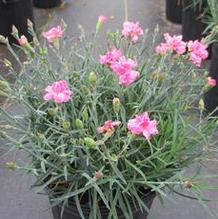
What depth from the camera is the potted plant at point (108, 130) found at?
1.54 meters

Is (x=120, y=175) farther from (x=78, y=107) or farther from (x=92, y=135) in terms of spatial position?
(x=78, y=107)

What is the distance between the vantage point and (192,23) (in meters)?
3.42

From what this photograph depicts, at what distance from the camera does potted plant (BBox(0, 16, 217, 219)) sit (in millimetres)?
1537

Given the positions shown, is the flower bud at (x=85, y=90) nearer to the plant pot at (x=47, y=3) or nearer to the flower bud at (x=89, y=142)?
the flower bud at (x=89, y=142)

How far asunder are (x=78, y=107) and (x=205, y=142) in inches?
18.4

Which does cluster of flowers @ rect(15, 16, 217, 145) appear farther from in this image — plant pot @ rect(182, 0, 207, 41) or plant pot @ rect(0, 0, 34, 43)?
plant pot @ rect(0, 0, 34, 43)

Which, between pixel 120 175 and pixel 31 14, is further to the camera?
pixel 31 14

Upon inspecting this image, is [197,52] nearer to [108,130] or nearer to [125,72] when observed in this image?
[125,72]

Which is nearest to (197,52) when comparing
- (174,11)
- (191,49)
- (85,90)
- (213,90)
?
(191,49)

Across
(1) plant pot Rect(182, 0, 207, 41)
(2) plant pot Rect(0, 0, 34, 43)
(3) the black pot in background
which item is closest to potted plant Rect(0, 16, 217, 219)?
(3) the black pot in background

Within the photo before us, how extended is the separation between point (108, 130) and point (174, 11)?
9.18ft

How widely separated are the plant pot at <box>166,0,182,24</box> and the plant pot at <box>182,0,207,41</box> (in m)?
0.52

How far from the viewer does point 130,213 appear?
1.60 metres

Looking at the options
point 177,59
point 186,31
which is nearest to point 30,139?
point 177,59
